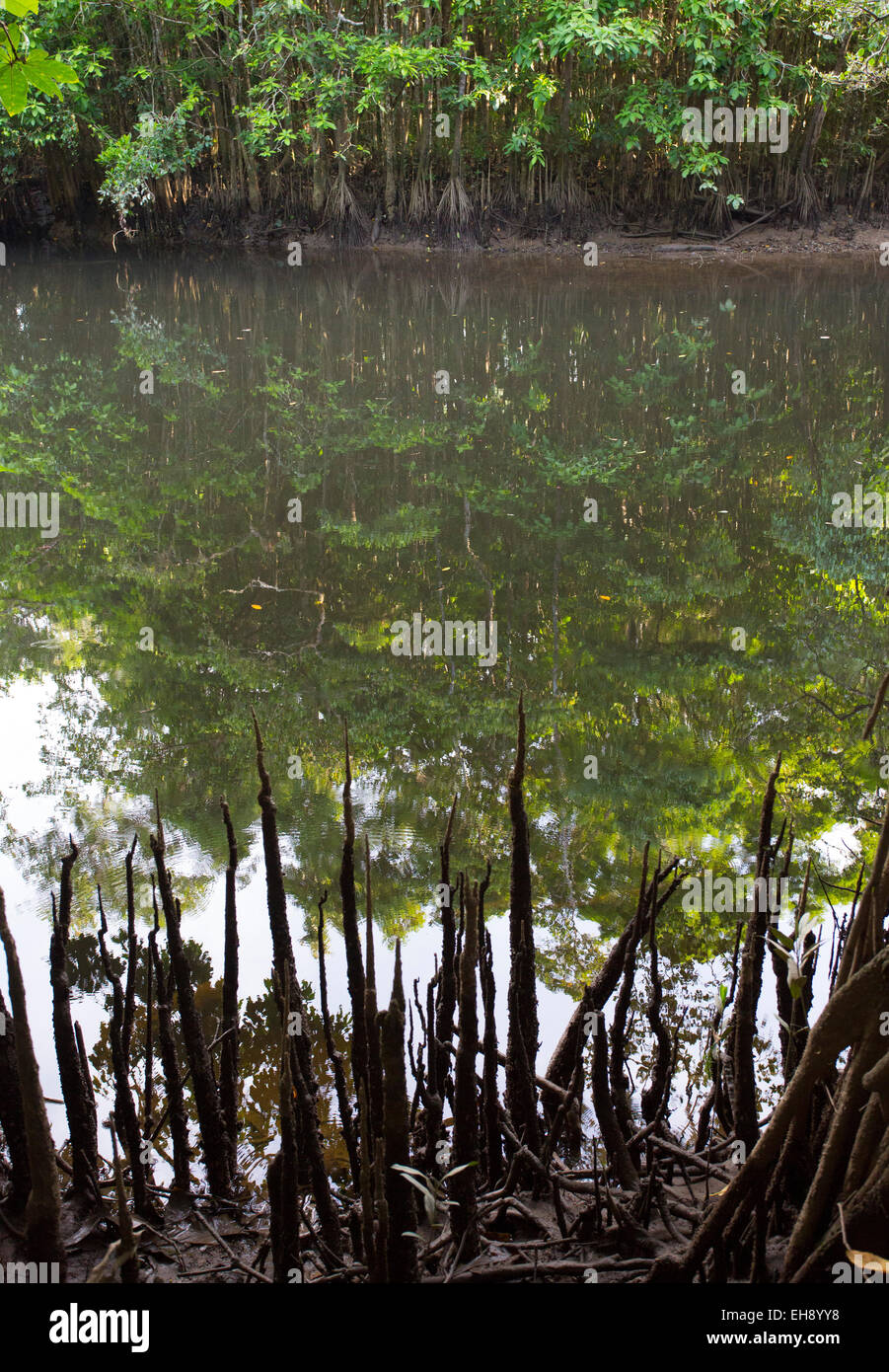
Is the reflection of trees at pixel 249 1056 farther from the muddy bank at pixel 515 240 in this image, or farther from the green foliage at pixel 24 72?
the muddy bank at pixel 515 240

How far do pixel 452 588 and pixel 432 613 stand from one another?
1.25 feet

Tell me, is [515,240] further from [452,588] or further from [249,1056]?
[249,1056]

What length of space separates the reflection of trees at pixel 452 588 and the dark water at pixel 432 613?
0.02m

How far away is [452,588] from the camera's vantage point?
21.4ft

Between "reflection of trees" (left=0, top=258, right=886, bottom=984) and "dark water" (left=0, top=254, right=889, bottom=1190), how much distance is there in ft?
0.07

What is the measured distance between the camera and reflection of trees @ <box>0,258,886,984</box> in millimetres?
4352

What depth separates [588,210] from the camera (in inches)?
781

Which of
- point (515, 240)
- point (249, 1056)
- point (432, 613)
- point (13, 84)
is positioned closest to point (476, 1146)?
point (249, 1056)

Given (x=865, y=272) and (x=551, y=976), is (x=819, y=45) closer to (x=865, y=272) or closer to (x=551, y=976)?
(x=865, y=272)

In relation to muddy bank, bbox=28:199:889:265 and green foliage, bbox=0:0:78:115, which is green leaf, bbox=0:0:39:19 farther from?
muddy bank, bbox=28:199:889:265

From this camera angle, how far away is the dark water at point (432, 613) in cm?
402

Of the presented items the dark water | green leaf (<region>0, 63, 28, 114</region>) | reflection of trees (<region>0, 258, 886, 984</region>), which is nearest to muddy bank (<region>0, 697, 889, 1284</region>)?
the dark water
